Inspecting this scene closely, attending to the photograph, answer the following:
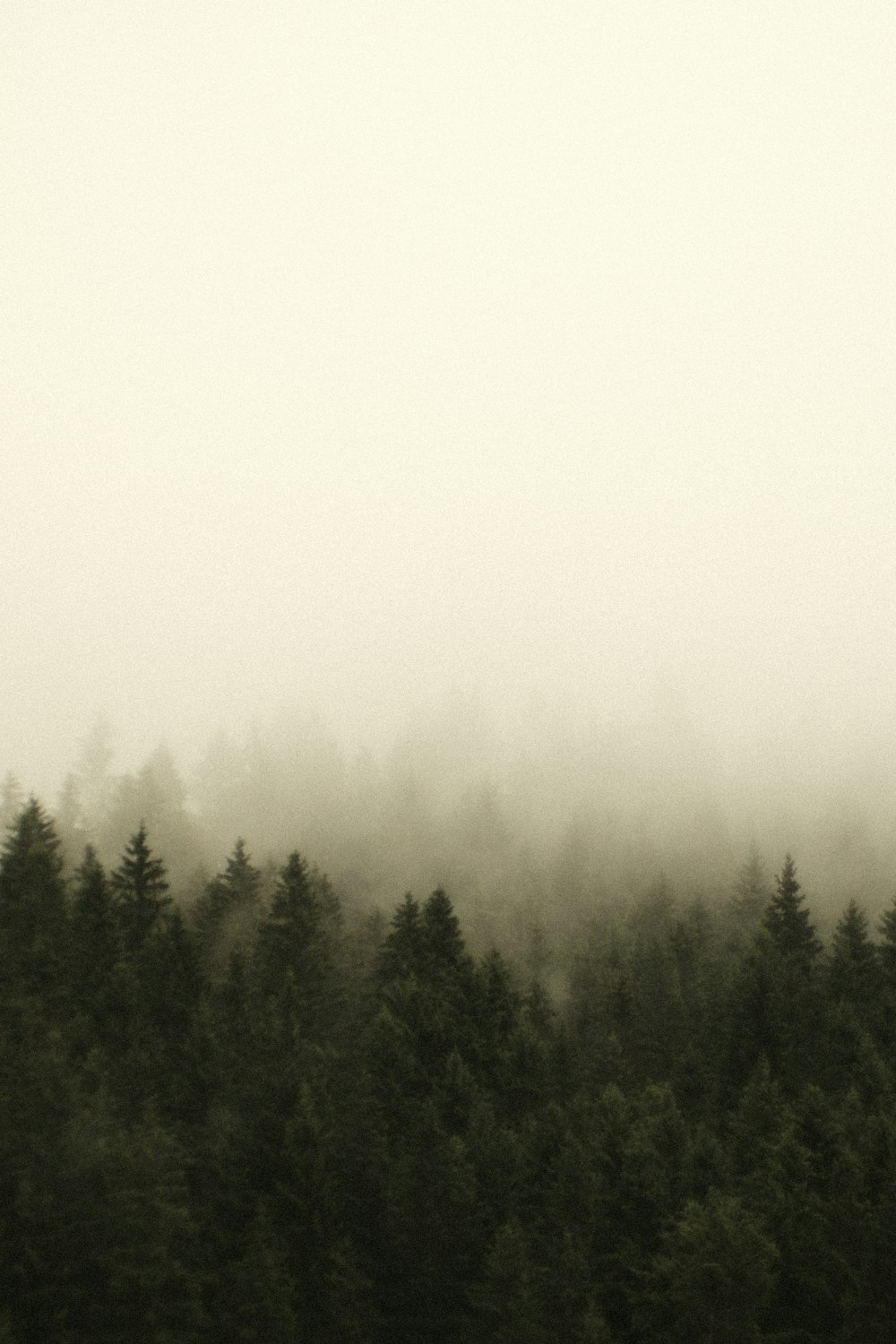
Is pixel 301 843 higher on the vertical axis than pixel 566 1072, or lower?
higher

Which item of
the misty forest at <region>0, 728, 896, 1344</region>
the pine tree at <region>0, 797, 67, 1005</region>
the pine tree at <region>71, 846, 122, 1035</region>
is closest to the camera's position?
the misty forest at <region>0, 728, 896, 1344</region>

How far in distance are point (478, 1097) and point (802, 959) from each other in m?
26.4

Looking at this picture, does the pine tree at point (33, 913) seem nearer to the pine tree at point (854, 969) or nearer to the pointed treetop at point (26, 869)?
the pointed treetop at point (26, 869)

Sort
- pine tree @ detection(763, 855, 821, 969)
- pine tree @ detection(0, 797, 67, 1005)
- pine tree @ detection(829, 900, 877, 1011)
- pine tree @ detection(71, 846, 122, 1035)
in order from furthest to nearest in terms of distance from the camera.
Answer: pine tree @ detection(763, 855, 821, 969), pine tree @ detection(829, 900, 877, 1011), pine tree @ detection(71, 846, 122, 1035), pine tree @ detection(0, 797, 67, 1005)

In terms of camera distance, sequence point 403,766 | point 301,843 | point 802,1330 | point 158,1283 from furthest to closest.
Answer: point 403,766
point 301,843
point 802,1330
point 158,1283

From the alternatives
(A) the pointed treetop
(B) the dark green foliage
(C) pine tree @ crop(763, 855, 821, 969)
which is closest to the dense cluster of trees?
(A) the pointed treetop

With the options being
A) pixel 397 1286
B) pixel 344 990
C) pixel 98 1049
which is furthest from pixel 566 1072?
pixel 98 1049

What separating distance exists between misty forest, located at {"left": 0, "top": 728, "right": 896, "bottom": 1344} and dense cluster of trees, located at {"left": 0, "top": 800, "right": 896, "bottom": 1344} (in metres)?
0.13

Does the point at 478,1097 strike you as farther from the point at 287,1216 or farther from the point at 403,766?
the point at 403,766

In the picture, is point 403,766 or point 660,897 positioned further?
point 403,766

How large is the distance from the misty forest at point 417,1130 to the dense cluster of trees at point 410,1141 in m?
0.13

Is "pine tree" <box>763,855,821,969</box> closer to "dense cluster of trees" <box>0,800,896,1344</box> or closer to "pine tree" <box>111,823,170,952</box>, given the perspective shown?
"dense cluster of trees" <box>0,800,896,1344</box>

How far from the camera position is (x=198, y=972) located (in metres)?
53.6

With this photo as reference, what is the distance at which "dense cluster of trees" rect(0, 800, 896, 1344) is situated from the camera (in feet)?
109
